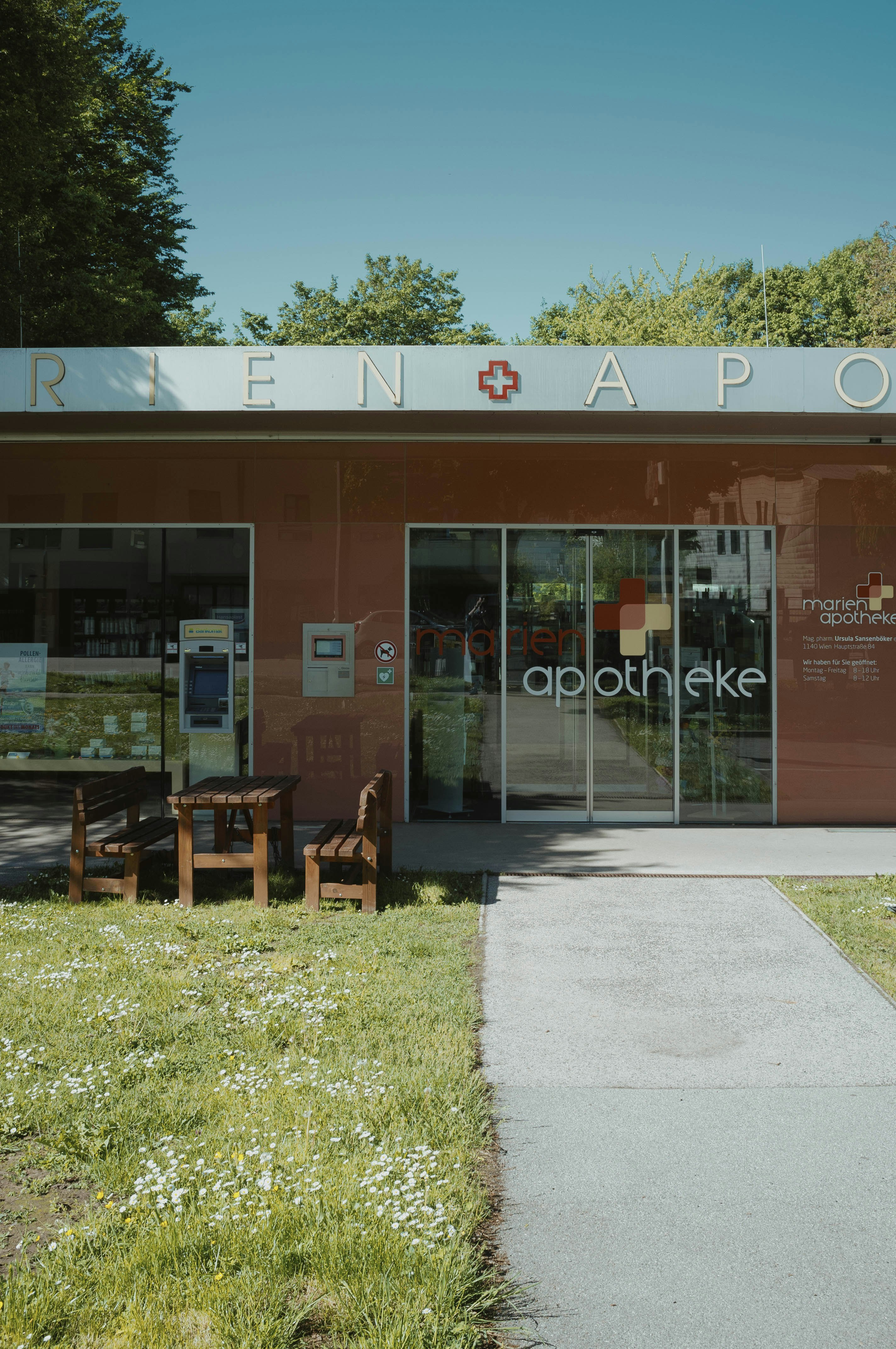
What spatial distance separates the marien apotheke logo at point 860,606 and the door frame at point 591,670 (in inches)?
17.6

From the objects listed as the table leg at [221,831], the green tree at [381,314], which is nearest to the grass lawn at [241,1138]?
the table leg at [221,831]

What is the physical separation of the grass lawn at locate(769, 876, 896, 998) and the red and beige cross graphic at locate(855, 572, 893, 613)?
3.17 meters

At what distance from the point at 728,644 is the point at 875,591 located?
1.47m

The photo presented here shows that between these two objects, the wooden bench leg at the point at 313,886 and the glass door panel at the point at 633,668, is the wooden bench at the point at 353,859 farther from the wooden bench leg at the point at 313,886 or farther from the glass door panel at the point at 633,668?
the glass door panel at the point at 633,668

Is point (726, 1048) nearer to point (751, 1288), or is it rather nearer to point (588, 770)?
point (751, 1288)

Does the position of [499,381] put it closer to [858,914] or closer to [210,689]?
[210,689]

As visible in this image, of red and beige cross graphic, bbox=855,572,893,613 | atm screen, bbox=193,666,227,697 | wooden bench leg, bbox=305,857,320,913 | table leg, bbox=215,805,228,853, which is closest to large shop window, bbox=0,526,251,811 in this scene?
atm screen, bbox=193,666,227,697

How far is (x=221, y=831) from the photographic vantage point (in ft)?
24.7

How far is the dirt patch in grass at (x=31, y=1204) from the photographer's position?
3.08 meters

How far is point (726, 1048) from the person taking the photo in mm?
4531

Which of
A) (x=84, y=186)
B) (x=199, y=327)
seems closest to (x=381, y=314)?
(x=199, y=327)

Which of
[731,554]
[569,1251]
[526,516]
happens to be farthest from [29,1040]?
[731,554]

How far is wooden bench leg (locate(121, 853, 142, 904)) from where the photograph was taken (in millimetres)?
6773

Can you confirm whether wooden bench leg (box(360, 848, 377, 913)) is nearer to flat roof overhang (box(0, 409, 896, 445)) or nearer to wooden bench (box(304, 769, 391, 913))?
wooden bench (box(304, 769, 391, 913))
